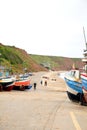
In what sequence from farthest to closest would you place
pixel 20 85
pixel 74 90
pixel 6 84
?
pixel 20 85 → pixel 6 84 → pixel 74 90

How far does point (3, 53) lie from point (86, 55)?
124 m

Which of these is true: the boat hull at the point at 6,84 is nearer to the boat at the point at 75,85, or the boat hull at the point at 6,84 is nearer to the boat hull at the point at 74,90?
the boat at the point at 75,85

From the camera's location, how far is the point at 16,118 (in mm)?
16391

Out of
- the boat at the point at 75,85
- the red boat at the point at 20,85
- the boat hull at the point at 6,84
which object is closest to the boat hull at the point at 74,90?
the boat at the point at 75,85

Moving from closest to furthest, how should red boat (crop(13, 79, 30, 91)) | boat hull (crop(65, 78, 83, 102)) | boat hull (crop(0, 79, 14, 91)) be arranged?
1. boat hull (crop(65, 78, 83, 102))
2. boat hull (crop(0, 79, 14, 91))
3. red boat (crop(13, 79, 30, 91))

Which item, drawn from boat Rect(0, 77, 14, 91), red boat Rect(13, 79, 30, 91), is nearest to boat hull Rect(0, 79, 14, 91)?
boat Rect(0, 77, 14, 91)

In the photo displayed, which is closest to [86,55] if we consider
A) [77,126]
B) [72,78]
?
[72,78]

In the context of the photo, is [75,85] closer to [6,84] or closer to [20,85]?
[6,84]

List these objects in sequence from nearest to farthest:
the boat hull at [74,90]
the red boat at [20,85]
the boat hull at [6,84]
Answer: the boat hull at [74,90], the boat hull at [6,84], the red boat at [20,85]

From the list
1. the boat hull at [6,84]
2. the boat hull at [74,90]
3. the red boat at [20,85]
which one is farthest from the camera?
the red boat at [20,85]

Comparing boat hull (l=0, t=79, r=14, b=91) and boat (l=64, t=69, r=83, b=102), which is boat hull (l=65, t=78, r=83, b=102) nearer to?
boat (l=64, t=69, r=83, b=102)

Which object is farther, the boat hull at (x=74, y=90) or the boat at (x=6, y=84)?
the boat at (x=6, y=84)

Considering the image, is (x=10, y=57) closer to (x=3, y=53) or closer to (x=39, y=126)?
(x=3, y=53)

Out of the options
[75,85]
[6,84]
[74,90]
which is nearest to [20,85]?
[6,84]
